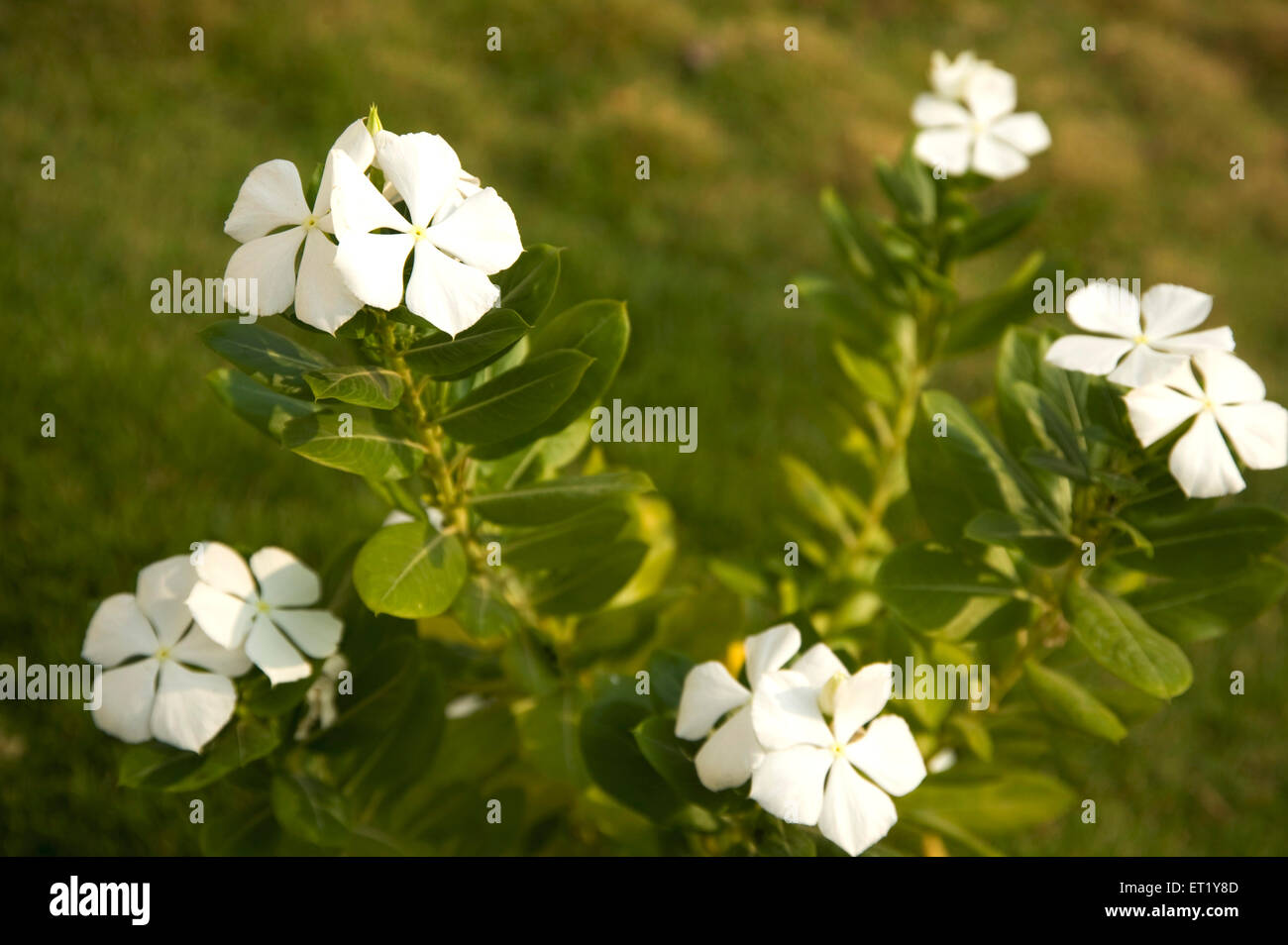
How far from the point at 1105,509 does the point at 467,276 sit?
0.97 m

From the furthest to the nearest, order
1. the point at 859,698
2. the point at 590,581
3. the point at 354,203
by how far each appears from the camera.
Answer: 1. the point at 590,581
2. the point at 859,698
3. the point at 354,203

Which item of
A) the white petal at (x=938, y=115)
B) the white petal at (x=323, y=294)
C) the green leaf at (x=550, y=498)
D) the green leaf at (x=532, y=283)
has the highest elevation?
the white petal at (x=938, y=115)

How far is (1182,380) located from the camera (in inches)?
54.6

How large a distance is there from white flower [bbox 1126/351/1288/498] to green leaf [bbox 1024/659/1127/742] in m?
0.43

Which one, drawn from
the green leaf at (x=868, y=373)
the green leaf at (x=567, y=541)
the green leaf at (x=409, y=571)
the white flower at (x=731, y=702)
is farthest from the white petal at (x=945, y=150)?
the green leaf at (x=409, y=571)

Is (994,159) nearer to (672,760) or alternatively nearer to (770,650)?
(770,650)

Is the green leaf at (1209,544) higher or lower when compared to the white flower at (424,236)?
lower

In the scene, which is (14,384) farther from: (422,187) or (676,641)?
(422,187)

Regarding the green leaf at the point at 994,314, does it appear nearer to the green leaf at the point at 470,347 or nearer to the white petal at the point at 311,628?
the green leaf at the point at 470,347

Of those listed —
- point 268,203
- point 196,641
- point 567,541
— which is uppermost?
point 268,203

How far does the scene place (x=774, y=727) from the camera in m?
1.31

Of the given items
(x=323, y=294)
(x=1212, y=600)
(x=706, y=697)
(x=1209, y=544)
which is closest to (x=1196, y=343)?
(x=1209, y=544)

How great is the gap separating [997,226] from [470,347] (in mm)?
1247

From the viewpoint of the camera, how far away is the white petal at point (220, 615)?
4.76 feet
